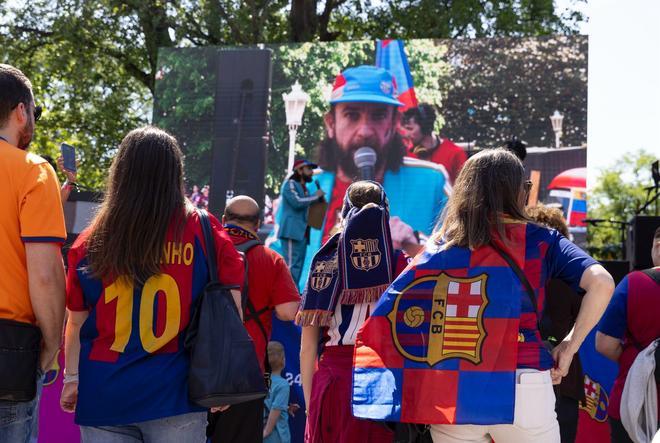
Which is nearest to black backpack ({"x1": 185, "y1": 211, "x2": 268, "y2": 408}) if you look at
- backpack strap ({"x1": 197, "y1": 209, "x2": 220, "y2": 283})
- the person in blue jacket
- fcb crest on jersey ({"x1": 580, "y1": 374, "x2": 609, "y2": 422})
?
backpack strap ({"x1": 197, "y1": 209, "x2": 220, "y2": 283})

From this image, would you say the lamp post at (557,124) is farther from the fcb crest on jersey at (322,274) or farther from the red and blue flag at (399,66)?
the fcb crest on jersey at (322,274)

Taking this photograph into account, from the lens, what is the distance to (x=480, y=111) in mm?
12992

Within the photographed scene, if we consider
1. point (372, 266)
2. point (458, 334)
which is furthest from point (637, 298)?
point (458, 334)

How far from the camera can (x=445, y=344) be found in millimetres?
3039

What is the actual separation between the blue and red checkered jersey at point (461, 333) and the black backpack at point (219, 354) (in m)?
0.46

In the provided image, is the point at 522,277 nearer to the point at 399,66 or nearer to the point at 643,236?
the point at 643,236

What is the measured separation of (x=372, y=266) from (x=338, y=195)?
9.35 m

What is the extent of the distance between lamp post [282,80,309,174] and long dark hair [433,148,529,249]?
1039cm

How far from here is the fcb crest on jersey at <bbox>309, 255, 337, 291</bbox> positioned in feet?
13.4

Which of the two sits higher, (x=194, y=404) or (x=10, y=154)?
(x=10, y=154)

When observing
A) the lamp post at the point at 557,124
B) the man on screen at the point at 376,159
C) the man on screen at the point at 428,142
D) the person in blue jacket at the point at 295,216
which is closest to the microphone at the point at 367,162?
the man on screen at the point at 376,159

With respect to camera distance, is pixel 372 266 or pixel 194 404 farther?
pixel 372 266

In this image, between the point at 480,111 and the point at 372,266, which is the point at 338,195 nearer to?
the point at 480,111

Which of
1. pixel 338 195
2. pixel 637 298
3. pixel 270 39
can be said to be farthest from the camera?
pixel 270 39
